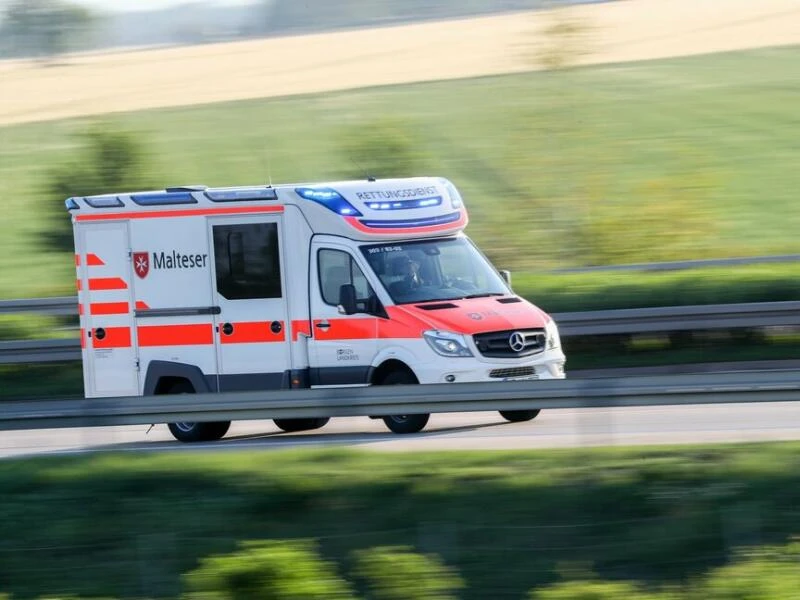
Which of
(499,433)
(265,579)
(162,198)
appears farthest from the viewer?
(162,198)

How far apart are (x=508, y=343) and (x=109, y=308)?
13.6 ft

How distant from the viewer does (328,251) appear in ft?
43.2

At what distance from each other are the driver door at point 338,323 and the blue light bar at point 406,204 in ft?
1.81

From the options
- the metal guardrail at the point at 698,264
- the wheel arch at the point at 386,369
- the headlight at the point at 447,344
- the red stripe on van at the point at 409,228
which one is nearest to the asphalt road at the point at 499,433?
the wheel arch at the point at 386,369

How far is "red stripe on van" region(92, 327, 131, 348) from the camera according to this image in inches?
544

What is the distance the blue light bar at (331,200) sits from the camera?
1315 cm

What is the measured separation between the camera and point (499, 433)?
12492 mm

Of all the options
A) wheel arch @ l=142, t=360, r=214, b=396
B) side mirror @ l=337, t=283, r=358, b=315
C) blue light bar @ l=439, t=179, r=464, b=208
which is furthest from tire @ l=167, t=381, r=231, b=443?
blue light bar @ l=439, t=179, r=464, b=208

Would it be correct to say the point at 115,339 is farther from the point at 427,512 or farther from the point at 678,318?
the point at 678,318

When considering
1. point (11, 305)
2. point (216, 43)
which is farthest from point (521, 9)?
point (216, 43)

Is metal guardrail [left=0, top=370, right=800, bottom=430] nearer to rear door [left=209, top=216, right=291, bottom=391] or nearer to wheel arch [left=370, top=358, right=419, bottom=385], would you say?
wheel arch [left=370, top=358, right=419, bottom=385]

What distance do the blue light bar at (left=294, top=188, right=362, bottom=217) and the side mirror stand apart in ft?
2.43

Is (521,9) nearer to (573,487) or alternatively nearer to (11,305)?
(11,305)

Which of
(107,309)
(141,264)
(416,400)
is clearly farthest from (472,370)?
(107,309)
